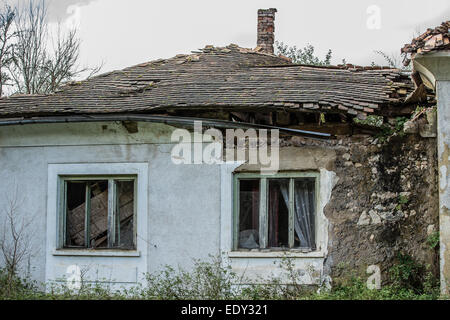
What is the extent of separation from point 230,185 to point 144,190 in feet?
4.84

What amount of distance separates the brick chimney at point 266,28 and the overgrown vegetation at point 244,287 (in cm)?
767

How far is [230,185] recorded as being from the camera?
955cm

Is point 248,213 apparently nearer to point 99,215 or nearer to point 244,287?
point 244,287

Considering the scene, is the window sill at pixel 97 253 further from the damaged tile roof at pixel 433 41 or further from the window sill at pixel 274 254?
the damaged tile roof at pixel 433 41

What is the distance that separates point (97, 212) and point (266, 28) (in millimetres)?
7494

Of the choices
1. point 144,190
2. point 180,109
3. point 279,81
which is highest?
point 279,81

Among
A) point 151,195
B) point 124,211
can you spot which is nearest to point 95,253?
point 124,211

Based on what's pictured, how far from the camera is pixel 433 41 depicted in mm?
7965

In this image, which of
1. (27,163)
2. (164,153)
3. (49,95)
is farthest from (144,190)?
(49,95)

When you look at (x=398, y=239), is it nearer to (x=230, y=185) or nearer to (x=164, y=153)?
(x=230, y=185)

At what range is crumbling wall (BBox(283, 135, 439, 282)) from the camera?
9016 millimetres

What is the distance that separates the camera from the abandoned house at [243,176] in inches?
356

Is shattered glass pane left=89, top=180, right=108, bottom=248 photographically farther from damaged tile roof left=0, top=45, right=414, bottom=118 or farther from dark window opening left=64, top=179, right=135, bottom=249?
damaged tile roof left=0, top=45, right=414, bottom=118

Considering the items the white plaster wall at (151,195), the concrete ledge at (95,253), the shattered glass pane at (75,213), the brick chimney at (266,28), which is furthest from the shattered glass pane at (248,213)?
the brick chimney at (266,28)
